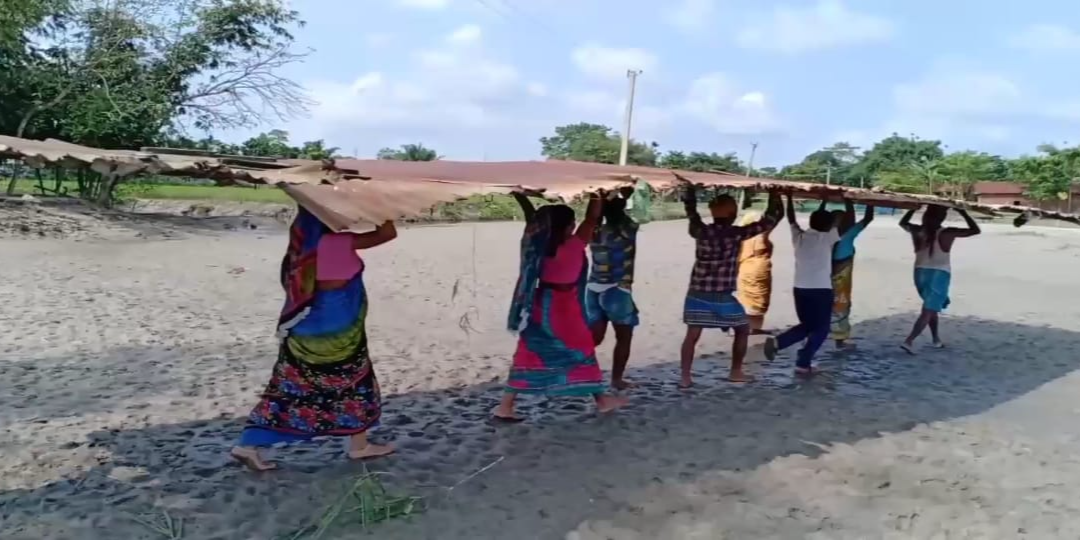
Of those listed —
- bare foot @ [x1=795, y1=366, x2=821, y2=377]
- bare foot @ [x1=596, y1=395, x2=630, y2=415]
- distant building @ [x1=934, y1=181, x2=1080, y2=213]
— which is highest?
distant building @ [x1=934, y1=181, x2=1080, y2=213]

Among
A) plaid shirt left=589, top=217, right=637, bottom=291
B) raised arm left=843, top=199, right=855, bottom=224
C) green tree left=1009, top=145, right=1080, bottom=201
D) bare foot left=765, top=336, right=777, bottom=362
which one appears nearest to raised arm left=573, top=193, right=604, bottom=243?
plaid shirt left=589, top=217, right=637, bottom=291

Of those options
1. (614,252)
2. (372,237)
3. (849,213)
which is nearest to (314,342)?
(372,237)

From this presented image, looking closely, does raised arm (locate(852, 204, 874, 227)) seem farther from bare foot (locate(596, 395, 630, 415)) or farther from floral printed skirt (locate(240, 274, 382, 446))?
floral printed skirt (locate(240, 274, 382, 446))

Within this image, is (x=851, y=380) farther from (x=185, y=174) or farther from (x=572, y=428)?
(x=185, y=174)

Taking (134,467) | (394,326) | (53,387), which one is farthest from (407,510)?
(394,326)

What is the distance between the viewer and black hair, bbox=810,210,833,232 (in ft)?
24.0

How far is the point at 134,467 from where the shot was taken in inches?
189

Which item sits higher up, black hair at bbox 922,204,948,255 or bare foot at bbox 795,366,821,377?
black hair at bbox 922,204,948,255

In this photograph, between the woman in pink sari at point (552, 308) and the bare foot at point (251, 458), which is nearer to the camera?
the bare foot at point (251, 458)

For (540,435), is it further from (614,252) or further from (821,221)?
(821,221)

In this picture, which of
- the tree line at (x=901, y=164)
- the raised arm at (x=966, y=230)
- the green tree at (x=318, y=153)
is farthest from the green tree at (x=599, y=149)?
the raised arm at (x=966, y=230)

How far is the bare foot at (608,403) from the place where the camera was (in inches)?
240

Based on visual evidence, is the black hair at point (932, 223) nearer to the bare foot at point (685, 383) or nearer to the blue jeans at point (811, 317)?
the blue jeans at point (811, 317)

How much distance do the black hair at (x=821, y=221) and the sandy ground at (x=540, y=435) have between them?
131 centimetres
